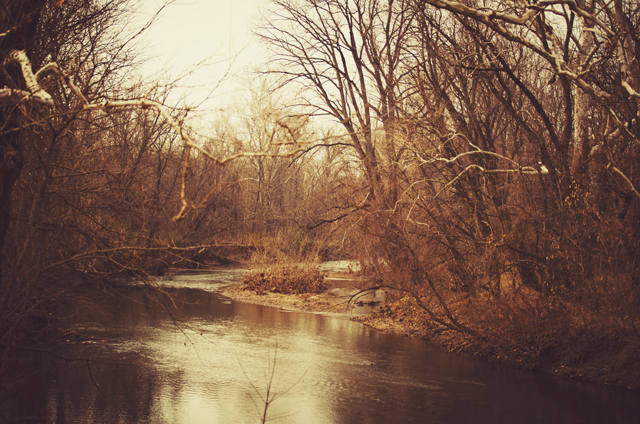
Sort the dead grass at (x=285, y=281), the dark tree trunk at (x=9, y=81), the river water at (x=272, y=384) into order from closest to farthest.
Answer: the dark tree trunk at (x=9, y=81), the river water at (x=272, y=384), the dead grass at (x=285, y=281)

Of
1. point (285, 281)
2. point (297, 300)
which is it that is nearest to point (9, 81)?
point (297, 300)

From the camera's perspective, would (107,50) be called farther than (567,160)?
No

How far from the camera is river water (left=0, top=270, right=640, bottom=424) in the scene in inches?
392

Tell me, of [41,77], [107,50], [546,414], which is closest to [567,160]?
[546,414]

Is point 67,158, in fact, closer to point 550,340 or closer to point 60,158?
point 60,158

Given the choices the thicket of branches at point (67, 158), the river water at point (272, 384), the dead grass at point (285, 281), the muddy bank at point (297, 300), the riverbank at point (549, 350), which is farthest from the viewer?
the dead grass at point (285, 281)

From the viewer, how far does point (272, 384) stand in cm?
1191

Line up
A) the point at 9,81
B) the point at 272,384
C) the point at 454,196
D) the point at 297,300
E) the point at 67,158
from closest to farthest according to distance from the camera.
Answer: the point at 9,81 < the point at 67,158 < the point at 272,384 < the point at 454,196 < the point at 297,300

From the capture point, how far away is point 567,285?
13398mm

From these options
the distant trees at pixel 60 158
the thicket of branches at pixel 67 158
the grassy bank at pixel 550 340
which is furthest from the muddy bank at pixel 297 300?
the distant trees at pixel 60 158

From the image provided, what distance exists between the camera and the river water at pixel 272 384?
996 cm

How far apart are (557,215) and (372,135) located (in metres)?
7.78

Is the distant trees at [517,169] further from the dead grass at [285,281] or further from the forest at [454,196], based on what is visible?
the dead grass at [285,281]

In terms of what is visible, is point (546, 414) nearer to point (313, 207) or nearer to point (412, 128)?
point (412, 128)
